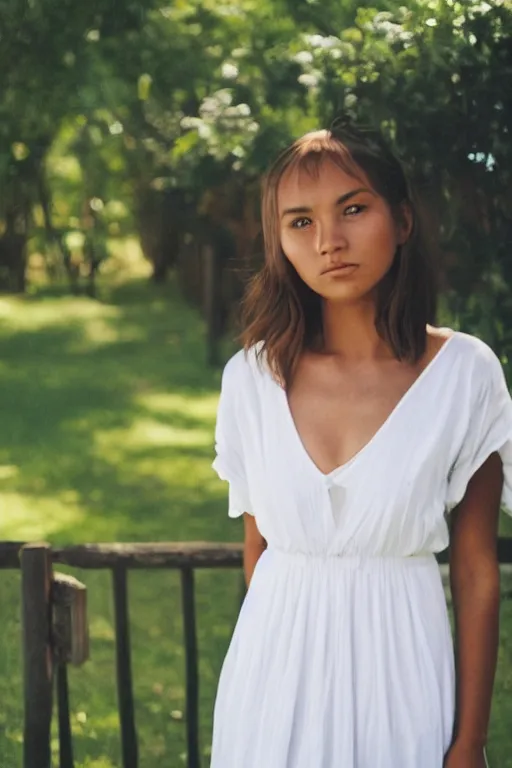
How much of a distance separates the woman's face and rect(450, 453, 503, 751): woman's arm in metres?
0.38

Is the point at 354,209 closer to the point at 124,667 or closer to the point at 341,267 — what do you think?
the point at 341,267

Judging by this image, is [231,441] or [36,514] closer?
[231,441]

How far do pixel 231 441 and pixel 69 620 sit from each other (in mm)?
1253

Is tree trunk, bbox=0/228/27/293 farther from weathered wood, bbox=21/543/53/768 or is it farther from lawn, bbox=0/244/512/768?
weathered wood, bbox=21/543/53/768

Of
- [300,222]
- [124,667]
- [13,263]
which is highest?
[13,263]

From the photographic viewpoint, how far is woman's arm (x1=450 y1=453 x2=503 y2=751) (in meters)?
2.17

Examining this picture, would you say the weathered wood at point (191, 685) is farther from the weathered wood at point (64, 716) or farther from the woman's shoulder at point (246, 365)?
the woman's shoulder at point (246, 365)

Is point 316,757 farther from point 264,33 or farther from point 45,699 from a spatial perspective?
point 264,33

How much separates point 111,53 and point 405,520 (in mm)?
3285

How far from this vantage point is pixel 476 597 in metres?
2.20

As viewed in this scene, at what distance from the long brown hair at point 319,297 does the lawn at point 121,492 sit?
9.68 ft

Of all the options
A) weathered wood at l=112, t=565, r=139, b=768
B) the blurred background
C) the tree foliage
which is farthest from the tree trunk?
weathered wood at l=112, t=565, r=139, b=768

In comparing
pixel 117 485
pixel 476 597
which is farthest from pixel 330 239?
pixel 117 485

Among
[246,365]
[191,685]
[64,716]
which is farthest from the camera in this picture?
[191,685]
